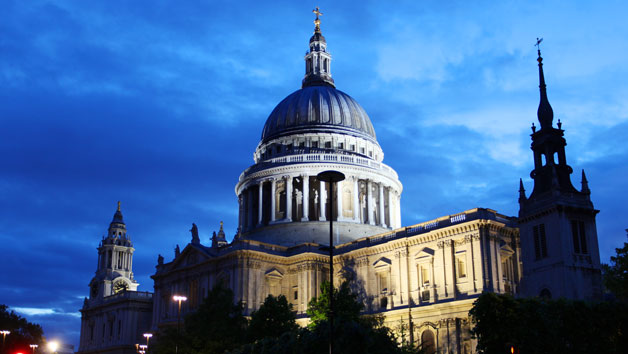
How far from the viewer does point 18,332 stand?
326 feet

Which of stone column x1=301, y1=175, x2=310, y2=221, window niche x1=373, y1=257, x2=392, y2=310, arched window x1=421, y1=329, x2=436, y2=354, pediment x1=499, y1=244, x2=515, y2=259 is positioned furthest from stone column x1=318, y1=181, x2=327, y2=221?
pediment x1=499, y1=244, x2=515, y2=259

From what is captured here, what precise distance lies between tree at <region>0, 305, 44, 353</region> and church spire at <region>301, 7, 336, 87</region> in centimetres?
5438

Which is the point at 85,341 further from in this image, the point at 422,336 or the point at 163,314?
the point at 422,336

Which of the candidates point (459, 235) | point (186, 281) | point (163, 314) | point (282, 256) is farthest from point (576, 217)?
point (163, 314)

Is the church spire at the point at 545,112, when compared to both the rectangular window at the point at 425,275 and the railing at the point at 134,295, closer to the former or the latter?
the rectangular window at the point at 425,275

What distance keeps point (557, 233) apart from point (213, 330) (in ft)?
98.4

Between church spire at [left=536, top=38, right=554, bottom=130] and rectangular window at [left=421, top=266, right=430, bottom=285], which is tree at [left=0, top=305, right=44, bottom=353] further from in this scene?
church spire at [left=536, top=38, right=554, bottom=130]

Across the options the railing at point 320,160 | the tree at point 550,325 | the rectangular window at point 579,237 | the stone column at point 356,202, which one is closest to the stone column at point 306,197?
the railing at point 320,160

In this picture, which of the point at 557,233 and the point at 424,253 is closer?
the point at 557,233

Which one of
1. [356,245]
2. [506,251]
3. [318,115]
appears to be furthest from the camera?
[318,115]

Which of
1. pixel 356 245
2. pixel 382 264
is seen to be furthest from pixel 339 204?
pixel 382 264

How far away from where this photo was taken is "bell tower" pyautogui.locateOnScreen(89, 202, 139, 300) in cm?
11538

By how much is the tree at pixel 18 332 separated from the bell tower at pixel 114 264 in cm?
1125

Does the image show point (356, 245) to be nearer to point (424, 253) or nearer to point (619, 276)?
point (424, 253)
